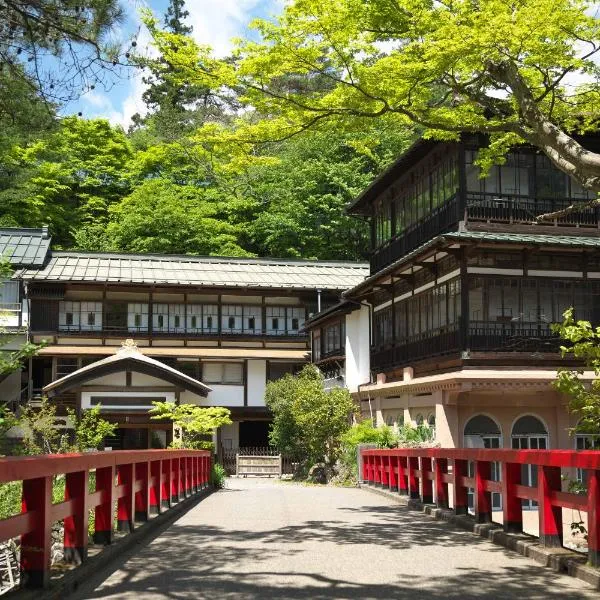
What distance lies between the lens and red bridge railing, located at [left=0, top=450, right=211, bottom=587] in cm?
695

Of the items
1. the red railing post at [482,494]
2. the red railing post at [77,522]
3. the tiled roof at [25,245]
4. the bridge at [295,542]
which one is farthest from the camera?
the tiled roof at [25,245]

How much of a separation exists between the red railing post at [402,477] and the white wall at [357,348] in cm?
1407

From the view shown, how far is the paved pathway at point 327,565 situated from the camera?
7879mm

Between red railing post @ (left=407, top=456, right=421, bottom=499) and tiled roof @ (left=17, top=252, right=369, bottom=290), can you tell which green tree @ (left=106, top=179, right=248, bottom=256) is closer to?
tiled roof @ (left=17, top=252, right=369, bottom=290)

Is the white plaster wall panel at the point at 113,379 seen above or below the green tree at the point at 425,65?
below

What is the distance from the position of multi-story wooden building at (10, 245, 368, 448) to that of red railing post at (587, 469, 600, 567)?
3158 centimetres

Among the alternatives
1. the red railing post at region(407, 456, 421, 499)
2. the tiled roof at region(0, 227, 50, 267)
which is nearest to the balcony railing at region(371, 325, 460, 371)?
the red railing post at region(407, 456, 421, 499)

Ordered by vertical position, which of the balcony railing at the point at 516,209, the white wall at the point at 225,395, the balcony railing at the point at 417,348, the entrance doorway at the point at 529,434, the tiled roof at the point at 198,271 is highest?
the tiled roof at the point at 198,271

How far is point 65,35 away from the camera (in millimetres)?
9625

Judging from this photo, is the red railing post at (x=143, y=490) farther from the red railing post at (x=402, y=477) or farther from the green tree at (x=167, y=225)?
the green tree at (x=167, y=225)

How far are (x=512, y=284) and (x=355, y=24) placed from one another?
12829 millimetres

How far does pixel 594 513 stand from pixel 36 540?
5.11 m

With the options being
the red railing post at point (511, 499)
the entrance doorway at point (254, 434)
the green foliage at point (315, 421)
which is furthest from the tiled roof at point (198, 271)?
the red railing post at point (511, 499)

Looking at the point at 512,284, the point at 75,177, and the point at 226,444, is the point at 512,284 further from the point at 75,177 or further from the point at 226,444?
the point at 75,177
